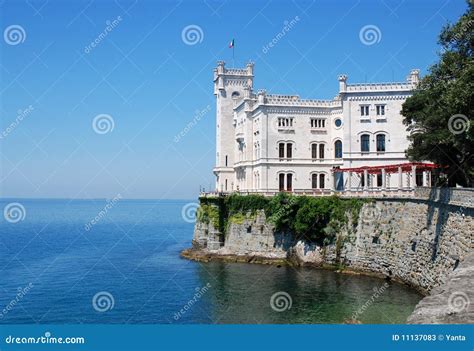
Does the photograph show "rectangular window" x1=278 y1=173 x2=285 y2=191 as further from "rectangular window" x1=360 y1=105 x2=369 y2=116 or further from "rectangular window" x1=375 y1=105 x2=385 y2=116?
"rectangular window" x1=375 y1=105 x2=385 y2=116

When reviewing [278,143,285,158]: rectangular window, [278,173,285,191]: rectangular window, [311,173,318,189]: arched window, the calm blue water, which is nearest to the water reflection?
the calm blue water

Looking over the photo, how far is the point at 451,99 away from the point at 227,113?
130ft

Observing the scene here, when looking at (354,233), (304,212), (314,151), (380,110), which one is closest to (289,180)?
(314,151)

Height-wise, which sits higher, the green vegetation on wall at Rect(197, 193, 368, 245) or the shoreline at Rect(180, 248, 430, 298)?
the green vegetation on wall at Rect(197, 193, 368, 245)

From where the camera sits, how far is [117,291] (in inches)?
1458

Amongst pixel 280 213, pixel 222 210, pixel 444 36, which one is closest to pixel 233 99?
pixel 222 210

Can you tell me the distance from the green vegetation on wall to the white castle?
235cm

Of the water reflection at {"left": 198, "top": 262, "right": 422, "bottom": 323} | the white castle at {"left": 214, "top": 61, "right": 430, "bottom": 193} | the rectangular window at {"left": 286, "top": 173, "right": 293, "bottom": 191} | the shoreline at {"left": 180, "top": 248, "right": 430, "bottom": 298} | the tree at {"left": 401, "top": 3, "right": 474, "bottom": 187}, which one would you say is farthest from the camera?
the rectangular window at {"left": 286, "top": 173, "right": 293, "bottom": 191}

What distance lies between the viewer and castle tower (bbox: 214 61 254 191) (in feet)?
206

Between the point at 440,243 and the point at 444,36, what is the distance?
38.0 ft

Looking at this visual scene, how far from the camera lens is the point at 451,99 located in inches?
1017

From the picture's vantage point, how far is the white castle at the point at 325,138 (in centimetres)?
5091

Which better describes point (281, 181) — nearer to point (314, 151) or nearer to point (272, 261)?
point (314, 151)

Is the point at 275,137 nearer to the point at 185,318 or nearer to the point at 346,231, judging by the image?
the point at 346,231
